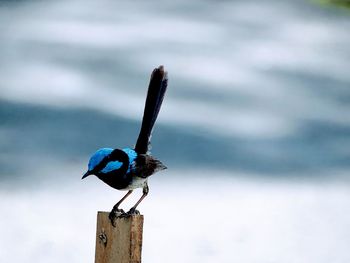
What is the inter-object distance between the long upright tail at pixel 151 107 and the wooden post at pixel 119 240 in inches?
31.3

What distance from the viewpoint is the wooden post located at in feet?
10.3

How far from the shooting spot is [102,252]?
3.27 metres

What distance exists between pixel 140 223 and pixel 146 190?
90cm

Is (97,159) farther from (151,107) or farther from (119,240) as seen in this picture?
(119,240)

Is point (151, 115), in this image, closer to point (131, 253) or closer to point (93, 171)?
point (93, 171)

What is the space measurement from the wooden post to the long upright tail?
2.61 ft

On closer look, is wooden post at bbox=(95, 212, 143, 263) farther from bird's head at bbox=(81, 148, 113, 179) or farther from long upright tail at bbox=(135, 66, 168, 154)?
long upright tail at bbox=(135, 66, 168, 154)

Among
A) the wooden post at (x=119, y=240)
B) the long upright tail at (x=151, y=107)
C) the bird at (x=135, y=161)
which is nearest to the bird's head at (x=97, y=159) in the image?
the bird at (x=135, y=161)

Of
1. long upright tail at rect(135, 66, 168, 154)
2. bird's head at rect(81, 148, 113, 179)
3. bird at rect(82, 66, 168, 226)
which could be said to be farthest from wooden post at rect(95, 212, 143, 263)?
long upright tail at rect(135, 66, 168, 154)

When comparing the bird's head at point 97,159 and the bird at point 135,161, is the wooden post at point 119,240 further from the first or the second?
the bird's head at point 97,159

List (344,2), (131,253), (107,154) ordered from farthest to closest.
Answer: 1. (344,2)
2. (107,154)
3. (131,253)

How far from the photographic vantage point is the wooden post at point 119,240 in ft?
10.3

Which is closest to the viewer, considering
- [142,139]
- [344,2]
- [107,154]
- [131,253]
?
[131,253]

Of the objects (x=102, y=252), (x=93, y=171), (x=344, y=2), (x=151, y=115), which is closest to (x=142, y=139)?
(x=151, y=115)
